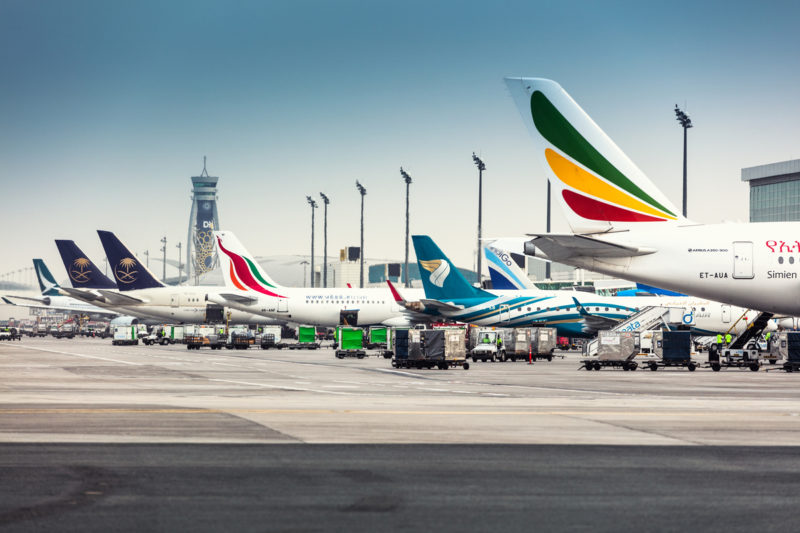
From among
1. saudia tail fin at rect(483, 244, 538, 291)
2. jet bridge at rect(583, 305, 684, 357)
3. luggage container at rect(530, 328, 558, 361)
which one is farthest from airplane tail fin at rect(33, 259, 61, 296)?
jet bridge at rect(583, 305, 684, 357)

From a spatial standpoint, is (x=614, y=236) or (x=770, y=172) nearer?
(x=614, y=236)

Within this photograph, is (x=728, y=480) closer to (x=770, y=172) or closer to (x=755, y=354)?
(x=755, y=354)

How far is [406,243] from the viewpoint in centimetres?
11762

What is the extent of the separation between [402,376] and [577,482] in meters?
28.5

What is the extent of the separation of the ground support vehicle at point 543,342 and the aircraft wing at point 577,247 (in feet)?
101

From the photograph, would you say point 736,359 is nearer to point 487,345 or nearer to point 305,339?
point 487,345

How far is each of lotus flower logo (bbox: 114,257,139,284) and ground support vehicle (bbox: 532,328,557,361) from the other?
53.9 m

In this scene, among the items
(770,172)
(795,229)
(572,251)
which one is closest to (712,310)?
(795,229)

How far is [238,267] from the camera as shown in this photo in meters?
93.1

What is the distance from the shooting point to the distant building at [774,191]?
6471 inches

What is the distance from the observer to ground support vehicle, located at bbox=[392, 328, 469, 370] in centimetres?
4872

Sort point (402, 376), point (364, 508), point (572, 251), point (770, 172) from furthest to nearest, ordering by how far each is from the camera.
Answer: point (770, 172)
point (402, 376)
point (572, 251)
point (364, 508)

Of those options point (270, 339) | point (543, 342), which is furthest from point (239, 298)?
point (543, 342)

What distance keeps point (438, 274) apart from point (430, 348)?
2461 cm
